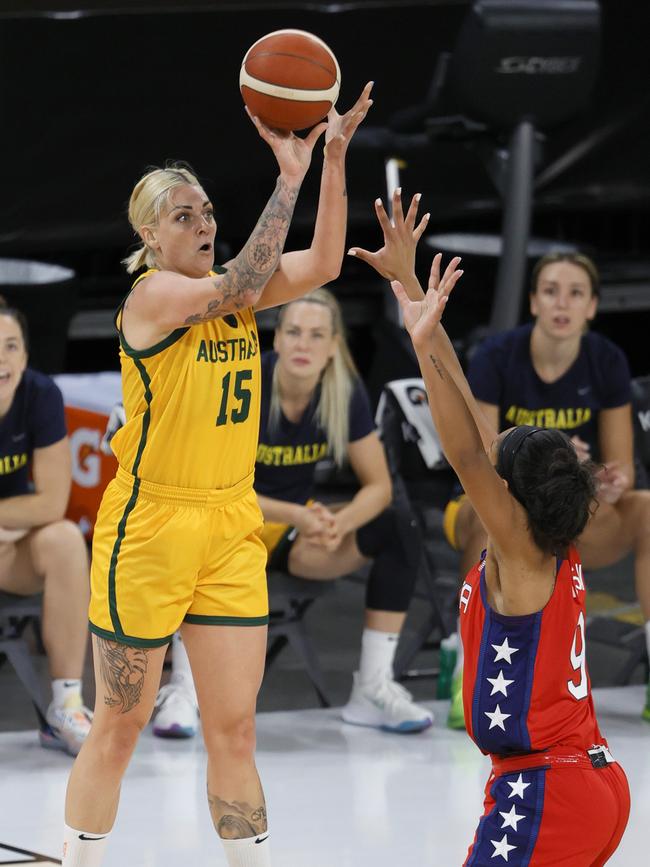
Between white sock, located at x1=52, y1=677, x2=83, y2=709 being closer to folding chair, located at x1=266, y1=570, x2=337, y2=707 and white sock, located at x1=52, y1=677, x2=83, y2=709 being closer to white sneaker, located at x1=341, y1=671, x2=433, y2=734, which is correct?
folding chair, located at x1=266, y1=570, x2=337, y2=707

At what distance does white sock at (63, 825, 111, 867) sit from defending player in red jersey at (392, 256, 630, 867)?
866mm

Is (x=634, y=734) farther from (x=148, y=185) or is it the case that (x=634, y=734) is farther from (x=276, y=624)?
(x=148, y=185)

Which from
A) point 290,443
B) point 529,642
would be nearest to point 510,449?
point 529,642

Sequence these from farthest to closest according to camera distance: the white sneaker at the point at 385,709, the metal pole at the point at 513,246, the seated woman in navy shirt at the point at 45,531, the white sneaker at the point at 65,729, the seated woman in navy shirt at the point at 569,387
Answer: the metal pole at the point at 513,246, the seated woman in navy shirt at the point at 569,387, the white sneaker at the point at 385,709, the seated woman in navy shirt at the point at 45,531, the white sneaker at the point at 65,729

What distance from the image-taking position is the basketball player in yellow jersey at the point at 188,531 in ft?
10.8

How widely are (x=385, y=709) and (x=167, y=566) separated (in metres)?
1.78

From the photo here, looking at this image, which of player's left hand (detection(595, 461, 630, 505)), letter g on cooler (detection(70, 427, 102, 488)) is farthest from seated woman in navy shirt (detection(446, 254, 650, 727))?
letter g on cooler (detection(70, 427, 102, 488))

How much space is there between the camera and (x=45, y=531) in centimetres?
479

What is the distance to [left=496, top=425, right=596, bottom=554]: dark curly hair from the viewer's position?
2854 mm

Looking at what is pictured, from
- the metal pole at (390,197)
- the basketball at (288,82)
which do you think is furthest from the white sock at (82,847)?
the metal pole at (390,197)

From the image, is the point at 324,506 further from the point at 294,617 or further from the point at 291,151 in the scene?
the point at 291,151

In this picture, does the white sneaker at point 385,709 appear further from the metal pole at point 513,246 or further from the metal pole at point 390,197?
the metal pole at point 390,197

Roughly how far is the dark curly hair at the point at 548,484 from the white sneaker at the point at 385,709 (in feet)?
6.93

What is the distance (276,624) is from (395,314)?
3736 mm
